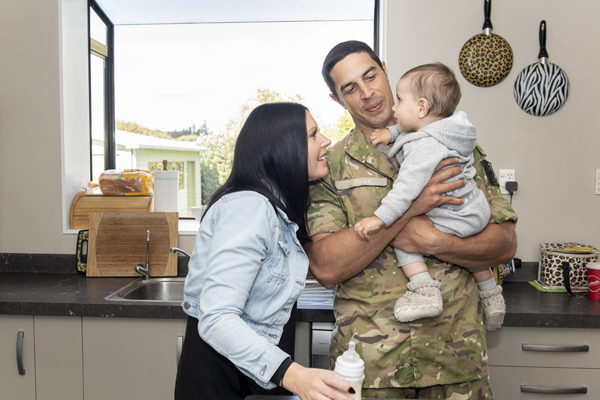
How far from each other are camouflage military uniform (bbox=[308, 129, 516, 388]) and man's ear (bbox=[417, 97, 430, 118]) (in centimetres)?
17

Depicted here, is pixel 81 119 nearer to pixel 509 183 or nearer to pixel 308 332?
pixel 308 332

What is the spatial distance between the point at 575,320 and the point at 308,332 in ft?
3.35

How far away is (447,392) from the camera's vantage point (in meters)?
1.25

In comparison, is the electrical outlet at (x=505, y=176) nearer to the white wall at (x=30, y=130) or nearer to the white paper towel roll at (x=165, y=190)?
the white paper towel roll at (x=165, y=190)

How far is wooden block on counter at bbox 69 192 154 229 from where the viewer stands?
7.74 ft

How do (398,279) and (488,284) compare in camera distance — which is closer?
(398,279)

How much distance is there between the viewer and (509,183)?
84.4 inches

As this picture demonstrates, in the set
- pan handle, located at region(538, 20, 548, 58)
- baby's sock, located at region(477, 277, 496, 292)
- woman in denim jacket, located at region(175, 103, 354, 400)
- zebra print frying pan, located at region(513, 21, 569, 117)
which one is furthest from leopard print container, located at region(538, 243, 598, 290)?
woman in denim jacket, located at region(175, 103, 354, 400)

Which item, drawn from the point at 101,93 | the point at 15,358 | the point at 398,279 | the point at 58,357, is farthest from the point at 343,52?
the point at 101,93

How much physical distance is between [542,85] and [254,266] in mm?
1875

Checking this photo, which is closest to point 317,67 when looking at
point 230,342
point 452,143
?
point 452,143

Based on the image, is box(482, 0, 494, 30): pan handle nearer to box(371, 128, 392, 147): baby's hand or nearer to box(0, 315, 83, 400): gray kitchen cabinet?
box(371, 128, 392, 147): baby's hand

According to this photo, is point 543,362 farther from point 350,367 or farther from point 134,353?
point 134,353

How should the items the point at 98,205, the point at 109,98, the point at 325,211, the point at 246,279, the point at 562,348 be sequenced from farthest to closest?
the point at 109,98 < the point at 98,205 < the point at 562,348 < the point at 325,211 < the point at 246,279
